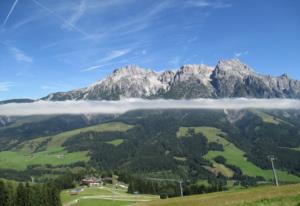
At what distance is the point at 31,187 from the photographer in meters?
145

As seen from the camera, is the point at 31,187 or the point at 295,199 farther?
the point at 31,187

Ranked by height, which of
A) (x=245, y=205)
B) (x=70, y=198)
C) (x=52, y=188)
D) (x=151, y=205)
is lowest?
(x=70, y=198)

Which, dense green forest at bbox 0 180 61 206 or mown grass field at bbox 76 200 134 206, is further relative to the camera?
mown grass field at bbox 76 200 134 206

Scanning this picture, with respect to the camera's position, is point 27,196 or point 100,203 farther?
point 100,203

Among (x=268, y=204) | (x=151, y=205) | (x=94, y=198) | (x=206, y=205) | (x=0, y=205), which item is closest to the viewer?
(x=268, y=204)

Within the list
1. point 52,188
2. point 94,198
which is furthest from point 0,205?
point 94,198

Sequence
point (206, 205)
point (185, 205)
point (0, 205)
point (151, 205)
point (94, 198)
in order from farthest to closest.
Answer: point (94, 198) < point (0, 205) < point (151, 205) < point (185, 205) < point (206, 205)

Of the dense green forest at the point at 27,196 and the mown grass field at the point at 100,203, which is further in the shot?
the mown grass field at the point at 100,203

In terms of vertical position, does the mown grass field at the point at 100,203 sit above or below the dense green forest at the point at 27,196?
below

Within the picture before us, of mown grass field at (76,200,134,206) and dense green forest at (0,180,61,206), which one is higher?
dense green forest at (0,180,61,206)

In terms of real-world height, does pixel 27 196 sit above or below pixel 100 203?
above

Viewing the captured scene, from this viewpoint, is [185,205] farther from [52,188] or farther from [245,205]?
[52,188]

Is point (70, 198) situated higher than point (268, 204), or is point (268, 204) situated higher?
point (268, 204)

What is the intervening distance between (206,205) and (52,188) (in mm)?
113147
